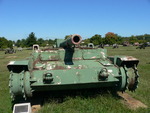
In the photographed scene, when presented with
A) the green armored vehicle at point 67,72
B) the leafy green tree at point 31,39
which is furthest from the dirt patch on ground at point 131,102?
the leafy green tree at point 31,39

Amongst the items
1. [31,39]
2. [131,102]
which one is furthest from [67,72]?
[31,39]

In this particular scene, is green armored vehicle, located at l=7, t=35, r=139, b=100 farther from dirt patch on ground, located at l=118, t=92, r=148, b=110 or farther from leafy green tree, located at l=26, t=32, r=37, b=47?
leafy green tree, located at l=26, t=32, r=37, b=47

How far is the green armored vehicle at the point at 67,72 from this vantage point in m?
5.33

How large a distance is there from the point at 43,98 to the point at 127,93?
114 inches

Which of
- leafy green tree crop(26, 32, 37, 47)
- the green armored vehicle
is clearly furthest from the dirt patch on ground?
leafy green tree crop(26, 32, 37, 47)

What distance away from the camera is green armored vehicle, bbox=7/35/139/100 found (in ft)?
17.5

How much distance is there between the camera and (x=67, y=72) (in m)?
5.56

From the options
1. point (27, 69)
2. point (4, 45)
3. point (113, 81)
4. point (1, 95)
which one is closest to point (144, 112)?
point (113, 81)

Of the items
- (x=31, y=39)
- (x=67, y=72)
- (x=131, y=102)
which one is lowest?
(x=131, y=102)

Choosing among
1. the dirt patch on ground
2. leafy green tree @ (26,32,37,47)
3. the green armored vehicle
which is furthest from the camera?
leafy green tree @ (26,32,37,47)

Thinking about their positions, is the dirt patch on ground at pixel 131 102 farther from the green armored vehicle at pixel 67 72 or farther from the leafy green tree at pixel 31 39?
the leafy green tree at pixel 31 39

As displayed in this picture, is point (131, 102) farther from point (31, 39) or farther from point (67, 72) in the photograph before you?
point (31, 39)

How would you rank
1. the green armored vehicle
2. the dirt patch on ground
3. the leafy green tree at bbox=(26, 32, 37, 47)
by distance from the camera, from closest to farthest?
the green armored vehicle
the dirt patch on ground
the leafy green tree at bbox=(26, 32, 37, 47)

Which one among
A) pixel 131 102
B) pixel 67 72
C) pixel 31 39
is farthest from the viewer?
pixel 31 39
